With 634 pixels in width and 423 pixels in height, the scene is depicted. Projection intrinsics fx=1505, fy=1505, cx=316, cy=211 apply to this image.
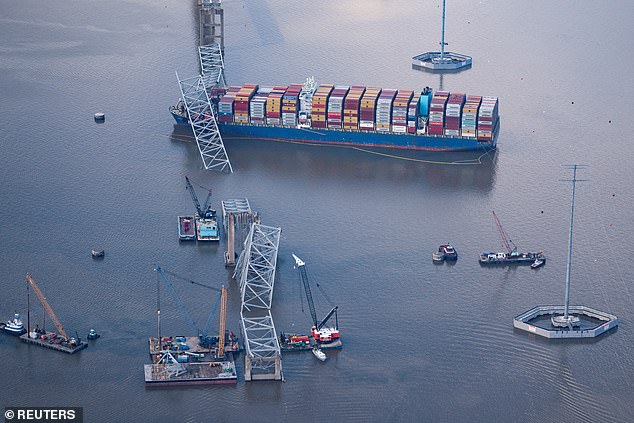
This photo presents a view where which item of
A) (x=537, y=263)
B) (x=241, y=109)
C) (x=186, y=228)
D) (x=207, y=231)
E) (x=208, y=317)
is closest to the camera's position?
(x=208, y=317)

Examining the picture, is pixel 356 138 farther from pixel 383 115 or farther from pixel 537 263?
pixel 537 263

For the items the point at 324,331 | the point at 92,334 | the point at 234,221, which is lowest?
the point at 92,334

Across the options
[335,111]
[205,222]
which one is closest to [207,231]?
[205,222]

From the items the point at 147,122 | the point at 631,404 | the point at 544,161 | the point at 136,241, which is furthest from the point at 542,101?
the point at 631,404

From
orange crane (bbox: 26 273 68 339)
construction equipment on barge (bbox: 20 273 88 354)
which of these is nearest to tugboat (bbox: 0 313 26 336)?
construction equipment on barge (bbox: 20 273 88 354)

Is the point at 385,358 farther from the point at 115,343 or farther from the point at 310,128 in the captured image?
the point at 310,128

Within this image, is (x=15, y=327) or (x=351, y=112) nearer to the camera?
(x=15, y=327)
